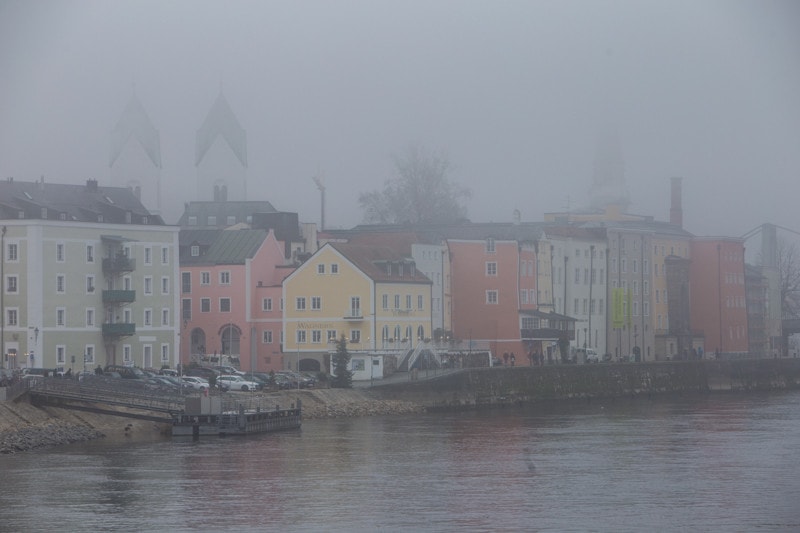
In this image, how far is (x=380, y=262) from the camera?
10775 cm

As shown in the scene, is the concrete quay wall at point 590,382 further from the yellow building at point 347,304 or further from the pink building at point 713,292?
the pink building at point 713,292

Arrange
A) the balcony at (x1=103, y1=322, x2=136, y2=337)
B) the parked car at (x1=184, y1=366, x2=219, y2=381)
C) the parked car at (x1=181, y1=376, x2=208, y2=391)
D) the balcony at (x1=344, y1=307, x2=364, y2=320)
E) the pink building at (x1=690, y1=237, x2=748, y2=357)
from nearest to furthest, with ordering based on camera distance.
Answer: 1. the parked car at (x1=181, y1=376, x2=208, y2=391)
2. the parked car at (x1=184, y1=366, x2=219, y2=381)
3. the balcony at (x1=103, y1=322, x2=136, y2=337)
4. the balcony at (x1=344, y1=307, x2=364, y2=320)
5. the pink building at (x1=690, y1=237, x2=748, y2=357)

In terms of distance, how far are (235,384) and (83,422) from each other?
14.3 metres

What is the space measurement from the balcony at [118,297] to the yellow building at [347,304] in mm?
11012

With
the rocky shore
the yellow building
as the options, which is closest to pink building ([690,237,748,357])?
the yellow building

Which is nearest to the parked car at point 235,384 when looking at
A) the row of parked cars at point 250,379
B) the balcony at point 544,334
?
the row of parked cars at point 250,379

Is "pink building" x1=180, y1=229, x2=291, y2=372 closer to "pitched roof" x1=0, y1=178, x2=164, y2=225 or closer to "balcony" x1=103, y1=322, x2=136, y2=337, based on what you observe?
"pitched roof" x1=0, y1=178, x2=164, y2=225

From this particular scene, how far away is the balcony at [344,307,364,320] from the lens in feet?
347

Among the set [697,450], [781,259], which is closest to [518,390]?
[697,450]

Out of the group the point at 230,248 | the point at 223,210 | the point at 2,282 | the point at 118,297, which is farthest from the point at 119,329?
the point at 223,210

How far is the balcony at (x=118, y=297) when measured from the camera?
99.8m

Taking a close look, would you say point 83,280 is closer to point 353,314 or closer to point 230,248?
point 230,248

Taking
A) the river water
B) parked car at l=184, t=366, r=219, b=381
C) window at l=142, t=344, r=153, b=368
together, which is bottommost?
the river water

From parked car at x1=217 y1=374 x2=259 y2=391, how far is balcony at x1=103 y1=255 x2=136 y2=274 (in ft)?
41.8
